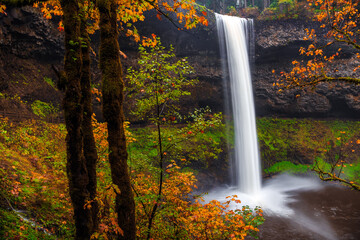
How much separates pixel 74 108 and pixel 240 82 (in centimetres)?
1668

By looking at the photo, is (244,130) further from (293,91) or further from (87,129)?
(87,129)

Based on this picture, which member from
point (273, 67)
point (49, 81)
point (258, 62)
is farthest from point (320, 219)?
point (49, 81)

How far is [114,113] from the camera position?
268cm

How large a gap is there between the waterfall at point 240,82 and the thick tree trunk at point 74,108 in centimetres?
1504

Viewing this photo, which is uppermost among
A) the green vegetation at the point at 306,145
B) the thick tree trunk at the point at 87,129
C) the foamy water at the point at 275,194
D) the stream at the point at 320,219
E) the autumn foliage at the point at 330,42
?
the autumn foliage at the point at 330,42

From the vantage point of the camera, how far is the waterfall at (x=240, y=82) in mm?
16672

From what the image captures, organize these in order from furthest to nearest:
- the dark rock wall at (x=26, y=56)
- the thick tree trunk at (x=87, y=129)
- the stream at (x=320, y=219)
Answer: the dark rock wall at (x=26, y=56) < the stream at (x=320, y=219) < the thick tree trunk at (x=87, y=129)

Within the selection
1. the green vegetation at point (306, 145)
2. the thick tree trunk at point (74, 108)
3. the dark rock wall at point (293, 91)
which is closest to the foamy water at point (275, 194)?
the green vegetation at point (306, 145)

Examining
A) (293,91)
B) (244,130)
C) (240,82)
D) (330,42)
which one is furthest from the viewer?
(293,91)

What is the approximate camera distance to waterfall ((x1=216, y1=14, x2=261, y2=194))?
16672mm

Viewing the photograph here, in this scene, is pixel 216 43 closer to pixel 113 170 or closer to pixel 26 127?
pixel 26 127

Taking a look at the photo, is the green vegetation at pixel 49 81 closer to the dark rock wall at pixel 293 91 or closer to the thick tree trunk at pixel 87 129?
the thick tree trunk at pixel 87 129

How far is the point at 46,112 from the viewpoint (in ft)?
38.0

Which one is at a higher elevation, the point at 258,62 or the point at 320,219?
the point at 258,62
